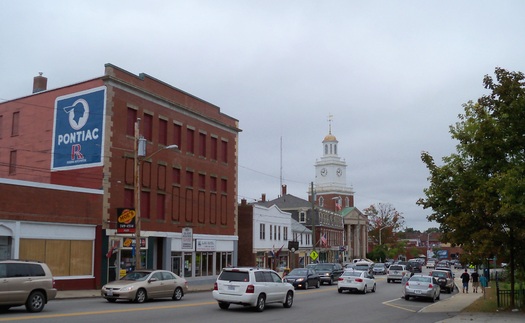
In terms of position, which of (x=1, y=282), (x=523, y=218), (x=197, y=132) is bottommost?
(x=1, y=282)

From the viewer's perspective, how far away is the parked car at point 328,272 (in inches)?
1821

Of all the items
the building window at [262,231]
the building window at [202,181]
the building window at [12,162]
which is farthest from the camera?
the building window at [262,231]

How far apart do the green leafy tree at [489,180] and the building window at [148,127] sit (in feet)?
73.1

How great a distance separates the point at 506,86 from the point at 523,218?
5.17 metres

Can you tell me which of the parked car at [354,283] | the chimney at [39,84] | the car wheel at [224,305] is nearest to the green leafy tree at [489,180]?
the car wheel at [224,305]

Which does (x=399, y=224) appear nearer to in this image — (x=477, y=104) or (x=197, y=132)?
(x=197, y=132)

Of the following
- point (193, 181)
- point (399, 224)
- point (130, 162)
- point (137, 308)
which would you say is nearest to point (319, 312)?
point (137, 308)

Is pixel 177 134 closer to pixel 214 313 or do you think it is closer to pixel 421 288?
pixel 421 288

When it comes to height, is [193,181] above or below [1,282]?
above

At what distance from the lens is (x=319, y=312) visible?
890 inches

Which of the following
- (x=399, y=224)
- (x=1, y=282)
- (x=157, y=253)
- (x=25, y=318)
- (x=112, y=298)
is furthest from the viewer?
(x=399, y=224)

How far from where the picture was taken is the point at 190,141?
45938mm

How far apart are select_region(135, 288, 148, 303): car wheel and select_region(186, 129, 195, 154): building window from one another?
21871mm

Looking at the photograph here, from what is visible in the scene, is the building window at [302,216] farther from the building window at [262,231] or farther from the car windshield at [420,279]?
the car windshield at [420,279]
